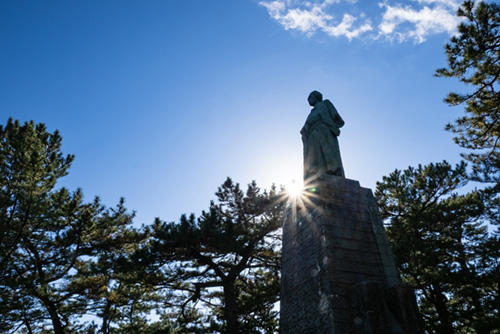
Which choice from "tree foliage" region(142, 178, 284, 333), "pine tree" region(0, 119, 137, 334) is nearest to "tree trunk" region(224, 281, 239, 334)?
"tree foliage" region(142, 178, 284, 333)

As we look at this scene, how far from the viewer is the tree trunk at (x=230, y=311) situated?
11.4 meters

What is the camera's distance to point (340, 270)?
4.61 meters

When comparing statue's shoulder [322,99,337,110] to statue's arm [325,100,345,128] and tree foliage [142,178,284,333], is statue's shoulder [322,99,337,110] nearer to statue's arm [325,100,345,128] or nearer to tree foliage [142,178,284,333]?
statue's arm [325,100,345,128]

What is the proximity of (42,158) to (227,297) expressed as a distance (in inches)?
334

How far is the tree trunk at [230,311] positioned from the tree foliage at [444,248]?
20.6ft

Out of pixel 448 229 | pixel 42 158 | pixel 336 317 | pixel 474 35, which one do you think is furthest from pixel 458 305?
pixel 42 158

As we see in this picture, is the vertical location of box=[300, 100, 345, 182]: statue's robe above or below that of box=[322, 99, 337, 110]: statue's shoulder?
below

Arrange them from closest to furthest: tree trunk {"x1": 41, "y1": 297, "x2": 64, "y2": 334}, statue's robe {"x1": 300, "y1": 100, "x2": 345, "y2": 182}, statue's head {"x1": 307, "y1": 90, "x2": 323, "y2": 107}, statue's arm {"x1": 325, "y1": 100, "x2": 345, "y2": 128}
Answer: statue's robe {"x1": 300, "y1": 100, "x2": 345, "y2": 182} → statue's arm {"x1": 325, "y1": 100, "x2": 345, "y2": 128} → statue's head {"x1": 307, "y1": 90, "x2": 323, "y2": 107} → tree trunk {"x1": 41, "y1": 297, "x2": 64, "y2": 334}

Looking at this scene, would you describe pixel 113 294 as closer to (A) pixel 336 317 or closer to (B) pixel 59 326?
(B) pixel 59 326

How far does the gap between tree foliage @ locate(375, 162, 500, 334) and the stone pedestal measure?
21.6 feet

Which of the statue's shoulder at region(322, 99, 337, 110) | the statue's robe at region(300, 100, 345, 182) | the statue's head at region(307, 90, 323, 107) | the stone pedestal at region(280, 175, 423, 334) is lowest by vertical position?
the stone pedestal at region(280, 175, 423, 334)

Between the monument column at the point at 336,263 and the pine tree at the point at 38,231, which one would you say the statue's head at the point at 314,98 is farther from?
the pine tree at the point at 38,231

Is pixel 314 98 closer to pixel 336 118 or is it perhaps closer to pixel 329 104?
pixel 329 104

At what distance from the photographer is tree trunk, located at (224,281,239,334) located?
→ 37.2ft
